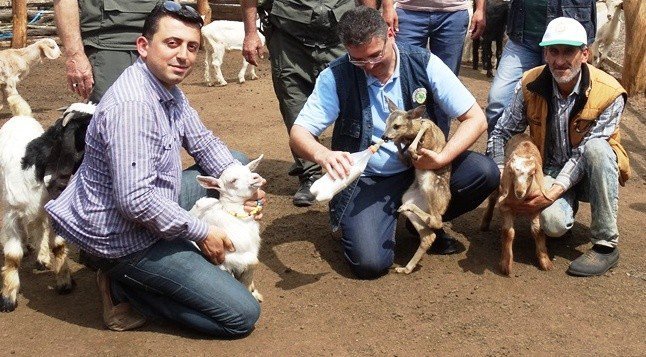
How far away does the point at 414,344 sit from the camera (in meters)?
3.88

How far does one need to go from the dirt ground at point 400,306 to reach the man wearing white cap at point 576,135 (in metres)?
0.26

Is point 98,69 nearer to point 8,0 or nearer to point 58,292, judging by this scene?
point 58,292

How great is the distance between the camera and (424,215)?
4.60 m

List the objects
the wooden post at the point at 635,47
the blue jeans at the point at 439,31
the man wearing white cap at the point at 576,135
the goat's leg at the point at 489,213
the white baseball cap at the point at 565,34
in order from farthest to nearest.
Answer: the wooden post at the point at 635,47 < the blue jeans at the point at 439,31 < the goat's leg at the point at 489,213 < the man wearing white cap at the point at 576,135 < the white baseball cap at the point at 565,34

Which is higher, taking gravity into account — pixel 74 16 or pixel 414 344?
pixel 74 16

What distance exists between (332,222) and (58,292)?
5.47 ft

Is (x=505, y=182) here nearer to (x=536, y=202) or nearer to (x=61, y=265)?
(x=536, y=202)

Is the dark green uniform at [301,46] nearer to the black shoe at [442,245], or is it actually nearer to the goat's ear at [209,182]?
the black shoe at [442,245]

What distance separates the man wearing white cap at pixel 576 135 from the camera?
14.9 ft

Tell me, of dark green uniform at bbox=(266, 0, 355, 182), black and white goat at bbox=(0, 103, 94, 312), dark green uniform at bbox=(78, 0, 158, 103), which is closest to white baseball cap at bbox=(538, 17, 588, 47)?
dark green uniform at bbox=(266, 0, 355, 182)

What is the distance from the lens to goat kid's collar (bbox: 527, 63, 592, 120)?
4613mm

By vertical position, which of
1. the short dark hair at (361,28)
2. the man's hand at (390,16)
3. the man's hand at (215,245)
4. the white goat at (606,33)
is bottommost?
the white goat at (606,33)

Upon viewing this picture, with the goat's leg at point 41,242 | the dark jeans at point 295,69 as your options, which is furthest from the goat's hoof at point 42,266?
the dark jeans at point 295,69

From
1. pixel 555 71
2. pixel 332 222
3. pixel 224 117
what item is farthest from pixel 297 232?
→ pixel 224 117
